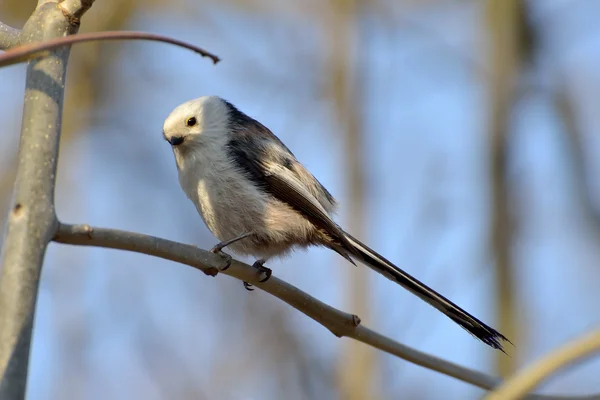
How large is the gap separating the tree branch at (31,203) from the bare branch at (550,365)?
699mm

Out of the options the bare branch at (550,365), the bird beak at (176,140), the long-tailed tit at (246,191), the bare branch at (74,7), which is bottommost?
the bare branch at (550,365)

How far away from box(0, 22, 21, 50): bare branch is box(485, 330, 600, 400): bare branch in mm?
1152

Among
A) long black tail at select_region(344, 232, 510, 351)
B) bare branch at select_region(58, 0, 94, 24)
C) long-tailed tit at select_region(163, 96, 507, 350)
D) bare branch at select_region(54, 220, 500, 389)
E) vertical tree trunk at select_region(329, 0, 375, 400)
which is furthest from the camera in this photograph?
vertical tree trunk at select_region(329, 0, 375, 400)

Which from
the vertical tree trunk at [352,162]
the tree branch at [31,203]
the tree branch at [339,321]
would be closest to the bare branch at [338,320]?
the tree branch at [339,321]

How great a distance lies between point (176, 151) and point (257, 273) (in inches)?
46.5

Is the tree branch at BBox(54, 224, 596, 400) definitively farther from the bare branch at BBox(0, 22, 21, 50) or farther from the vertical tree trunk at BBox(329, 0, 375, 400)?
the vertical tree trunk at BBox(329, 0, 375, 400)

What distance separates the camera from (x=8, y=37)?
5.40 ft

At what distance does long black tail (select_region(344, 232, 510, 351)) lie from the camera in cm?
259

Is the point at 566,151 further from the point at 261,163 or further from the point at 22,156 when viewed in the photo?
the point at 22,156

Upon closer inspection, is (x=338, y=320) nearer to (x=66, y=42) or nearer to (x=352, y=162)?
(x=66, y=42)

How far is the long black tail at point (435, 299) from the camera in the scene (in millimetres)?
2586

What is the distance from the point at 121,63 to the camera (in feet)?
19.7

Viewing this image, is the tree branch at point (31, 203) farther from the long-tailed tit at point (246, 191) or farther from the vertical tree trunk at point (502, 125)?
the vertical tree trunk at point (502, 125)

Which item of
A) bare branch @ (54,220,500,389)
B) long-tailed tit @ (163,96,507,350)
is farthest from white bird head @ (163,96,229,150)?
bare branch @ (54,220,500,389)
